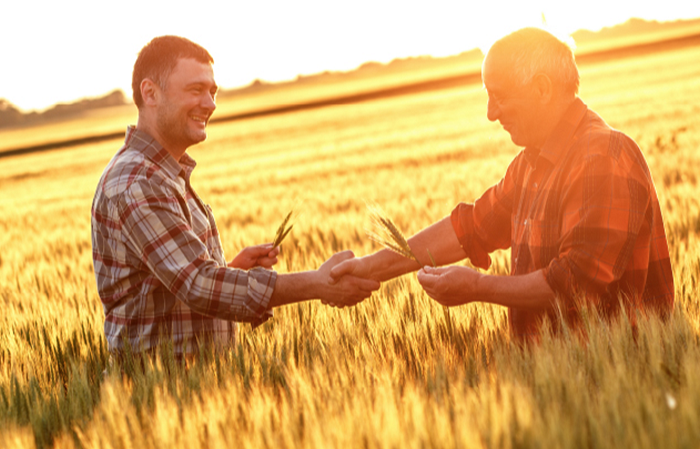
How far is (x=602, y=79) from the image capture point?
33438 millimetres

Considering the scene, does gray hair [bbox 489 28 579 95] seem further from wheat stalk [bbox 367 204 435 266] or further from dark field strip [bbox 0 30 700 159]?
dark field strip [bbox 0 30 700 159]

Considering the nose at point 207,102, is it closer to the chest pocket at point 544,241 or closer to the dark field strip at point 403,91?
the chest pocket at point 544,241

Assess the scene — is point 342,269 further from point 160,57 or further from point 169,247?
point 160,57

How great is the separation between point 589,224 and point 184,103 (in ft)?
5.57

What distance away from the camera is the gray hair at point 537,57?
2.50 m

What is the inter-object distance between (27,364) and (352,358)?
4.19 ft

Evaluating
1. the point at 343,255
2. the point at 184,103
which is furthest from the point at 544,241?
the point at 184,103

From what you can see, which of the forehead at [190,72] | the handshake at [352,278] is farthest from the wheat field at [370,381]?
the forehead at [190,72]

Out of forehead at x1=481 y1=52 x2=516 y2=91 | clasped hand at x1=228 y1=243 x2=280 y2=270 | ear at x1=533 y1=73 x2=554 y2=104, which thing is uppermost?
forehead at x1=481 y1=52 x2=516 y2=91

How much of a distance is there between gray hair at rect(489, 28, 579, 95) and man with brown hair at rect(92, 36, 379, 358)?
111 cm

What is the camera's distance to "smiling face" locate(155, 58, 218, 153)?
2.81 m

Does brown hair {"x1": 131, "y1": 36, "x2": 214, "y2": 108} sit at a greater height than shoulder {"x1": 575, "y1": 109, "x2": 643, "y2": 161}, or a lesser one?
greater

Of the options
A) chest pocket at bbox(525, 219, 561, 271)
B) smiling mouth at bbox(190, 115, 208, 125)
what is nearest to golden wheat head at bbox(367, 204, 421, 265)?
chest pocket at bbox(525, 219, 561, 271)

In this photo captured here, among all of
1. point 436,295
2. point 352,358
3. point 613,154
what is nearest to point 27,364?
point 352,358
